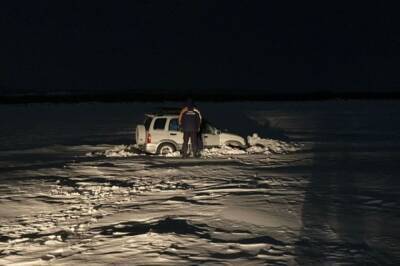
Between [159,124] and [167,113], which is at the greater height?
[167,113]

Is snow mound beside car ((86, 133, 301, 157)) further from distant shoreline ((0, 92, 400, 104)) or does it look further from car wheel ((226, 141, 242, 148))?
distant shoreline ((0, 92, 400, 104))

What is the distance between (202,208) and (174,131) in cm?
757

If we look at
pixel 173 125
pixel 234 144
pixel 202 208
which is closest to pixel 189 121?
pixel 173 125

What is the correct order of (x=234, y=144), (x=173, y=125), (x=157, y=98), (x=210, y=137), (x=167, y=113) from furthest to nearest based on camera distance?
(x=157, y=98), (x=234, y=144), (x=210, y=137), (x=167, y=113), (x=173, y=125)

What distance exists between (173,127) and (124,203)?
7.06m

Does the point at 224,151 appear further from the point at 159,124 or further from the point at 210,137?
the point at 159,124

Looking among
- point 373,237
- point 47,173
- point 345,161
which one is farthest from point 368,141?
point 373,237

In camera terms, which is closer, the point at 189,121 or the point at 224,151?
the point at 189,121

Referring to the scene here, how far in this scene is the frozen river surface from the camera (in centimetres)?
670

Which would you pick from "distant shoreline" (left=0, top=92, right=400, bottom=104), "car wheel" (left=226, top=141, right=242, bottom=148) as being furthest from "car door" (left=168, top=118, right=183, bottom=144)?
"distant shoreline" (left=0, top=92, right=400, bottom=104)

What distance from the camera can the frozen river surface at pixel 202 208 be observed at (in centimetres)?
670

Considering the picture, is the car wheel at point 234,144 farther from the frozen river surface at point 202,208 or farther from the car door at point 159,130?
the car door at point 159,130

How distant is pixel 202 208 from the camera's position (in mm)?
9180

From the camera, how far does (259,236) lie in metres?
7.39
